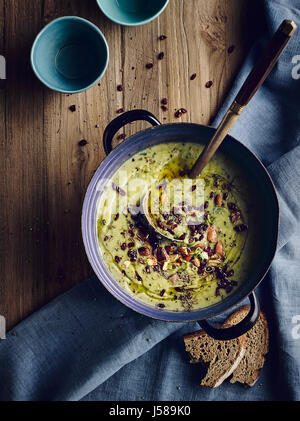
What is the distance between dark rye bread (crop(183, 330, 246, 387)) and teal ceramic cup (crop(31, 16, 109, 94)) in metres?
1.16

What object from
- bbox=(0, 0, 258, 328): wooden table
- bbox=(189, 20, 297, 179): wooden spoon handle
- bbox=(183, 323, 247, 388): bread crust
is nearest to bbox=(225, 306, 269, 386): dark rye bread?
bbox=(183, 323, 247, 388): bread crust

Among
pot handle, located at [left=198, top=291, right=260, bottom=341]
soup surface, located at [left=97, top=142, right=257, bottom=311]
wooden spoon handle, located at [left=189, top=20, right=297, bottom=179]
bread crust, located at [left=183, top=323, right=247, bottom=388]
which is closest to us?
wooden spoon handle, located at [left=189, top=20, right=297, bottom=179]

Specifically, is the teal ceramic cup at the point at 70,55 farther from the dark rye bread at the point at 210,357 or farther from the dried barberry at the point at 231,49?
the dark rye bread at the point at 210,357

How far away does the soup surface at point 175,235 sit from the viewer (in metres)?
1.72

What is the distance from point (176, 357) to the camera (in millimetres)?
1879

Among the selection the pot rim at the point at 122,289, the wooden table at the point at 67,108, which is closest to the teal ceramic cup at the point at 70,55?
the wooden table at the point at 67,108

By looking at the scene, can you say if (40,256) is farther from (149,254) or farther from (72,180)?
(149,254)

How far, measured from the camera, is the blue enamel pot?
1.62 m

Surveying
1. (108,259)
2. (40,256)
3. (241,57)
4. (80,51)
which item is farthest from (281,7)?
(40,256)

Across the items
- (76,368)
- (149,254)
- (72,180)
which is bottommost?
(76,368)

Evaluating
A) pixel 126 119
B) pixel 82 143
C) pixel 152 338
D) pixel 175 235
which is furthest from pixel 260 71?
pixel 152 338

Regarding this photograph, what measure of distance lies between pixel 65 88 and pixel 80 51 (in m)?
0.19

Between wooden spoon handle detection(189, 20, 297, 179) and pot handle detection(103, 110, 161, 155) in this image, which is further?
pot handle detection(103, 110, 161, 155)

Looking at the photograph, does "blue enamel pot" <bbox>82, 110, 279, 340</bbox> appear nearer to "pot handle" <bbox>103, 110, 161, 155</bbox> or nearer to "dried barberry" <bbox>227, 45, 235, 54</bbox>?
"pot handle" <bbox>103, 110, 161, 155</bbox>
